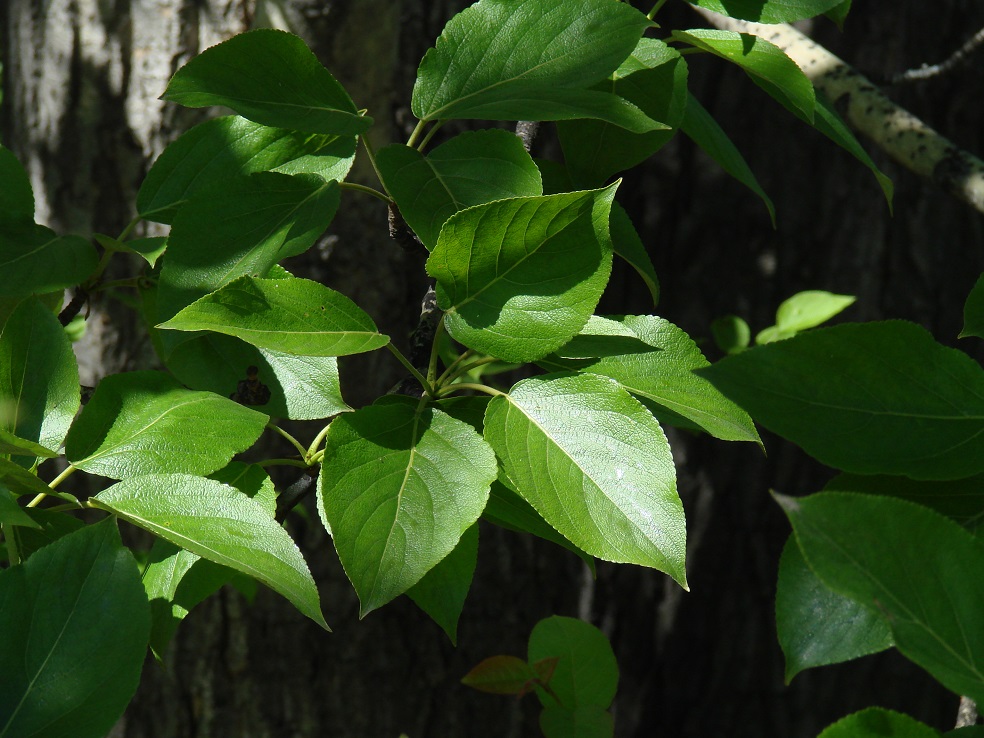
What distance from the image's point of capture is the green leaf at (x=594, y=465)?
466 mm

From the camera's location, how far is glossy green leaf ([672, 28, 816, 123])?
25.7 inches

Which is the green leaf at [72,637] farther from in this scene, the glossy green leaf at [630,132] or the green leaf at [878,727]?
the glossy green leaf at [630,132]

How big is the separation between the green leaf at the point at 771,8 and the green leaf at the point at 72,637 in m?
0.62

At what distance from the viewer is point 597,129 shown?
66 centimetres

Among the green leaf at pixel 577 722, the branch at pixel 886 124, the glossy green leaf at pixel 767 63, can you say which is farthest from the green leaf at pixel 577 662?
the branch at pixel 886 124

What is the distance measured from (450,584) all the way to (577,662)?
0.62 ft

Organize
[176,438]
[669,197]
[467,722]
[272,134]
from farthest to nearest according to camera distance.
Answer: [669,197] < [467,722] < [272,134] < [176,438]

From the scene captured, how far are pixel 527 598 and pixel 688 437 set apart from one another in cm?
50

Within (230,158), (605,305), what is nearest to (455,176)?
(230,158)

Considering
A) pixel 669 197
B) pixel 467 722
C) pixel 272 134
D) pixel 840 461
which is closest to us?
pixel 840 461

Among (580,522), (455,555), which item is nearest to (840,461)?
(580,522)

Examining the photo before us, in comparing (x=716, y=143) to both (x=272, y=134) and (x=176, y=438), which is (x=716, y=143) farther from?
(x=176, y=438)

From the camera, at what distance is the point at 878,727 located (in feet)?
1.14

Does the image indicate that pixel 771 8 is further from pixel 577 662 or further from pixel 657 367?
pixel 577 662
